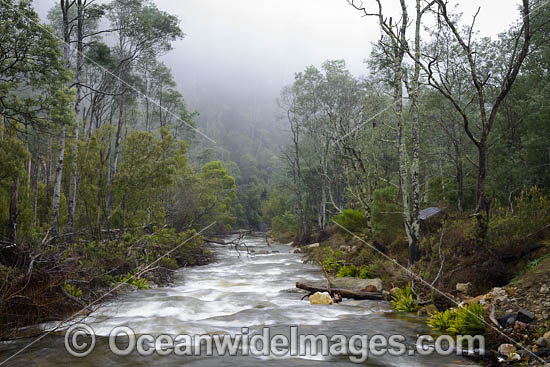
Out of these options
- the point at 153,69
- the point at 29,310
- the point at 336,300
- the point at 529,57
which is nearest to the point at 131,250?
the point at 29,310

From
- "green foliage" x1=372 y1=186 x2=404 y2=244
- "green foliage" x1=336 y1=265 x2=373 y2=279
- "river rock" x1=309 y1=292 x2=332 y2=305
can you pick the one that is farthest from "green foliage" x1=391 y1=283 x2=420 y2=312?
"green foliage" x1=372 y1=186 x2=404 y2=244

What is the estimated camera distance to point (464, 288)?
8.32 metres

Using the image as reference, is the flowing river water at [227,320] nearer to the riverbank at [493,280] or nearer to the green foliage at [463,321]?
the green foliage at [463,321]

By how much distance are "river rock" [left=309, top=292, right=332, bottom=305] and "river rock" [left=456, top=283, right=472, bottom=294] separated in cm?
304

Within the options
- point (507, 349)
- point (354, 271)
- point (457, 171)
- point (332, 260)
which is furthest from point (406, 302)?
point (457, 171)

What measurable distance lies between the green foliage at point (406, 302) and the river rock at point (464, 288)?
950 mm

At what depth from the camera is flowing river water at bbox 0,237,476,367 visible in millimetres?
5609

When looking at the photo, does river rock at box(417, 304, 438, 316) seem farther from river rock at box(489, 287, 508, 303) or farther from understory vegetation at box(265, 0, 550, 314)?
river rock at box(489, 287, 508, 303)

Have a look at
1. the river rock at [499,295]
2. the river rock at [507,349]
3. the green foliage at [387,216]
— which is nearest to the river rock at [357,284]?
the river rock at [499,295]

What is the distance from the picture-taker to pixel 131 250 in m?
12.3

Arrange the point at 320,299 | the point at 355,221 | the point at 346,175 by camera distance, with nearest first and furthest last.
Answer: the point at 320,299 < the point at 346,175 < the point at 355,221

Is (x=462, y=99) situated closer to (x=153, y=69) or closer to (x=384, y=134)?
(x=384, y=134)

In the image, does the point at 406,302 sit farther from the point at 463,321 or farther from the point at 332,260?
the point at 332,260

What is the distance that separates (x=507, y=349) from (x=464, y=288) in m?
2.95
